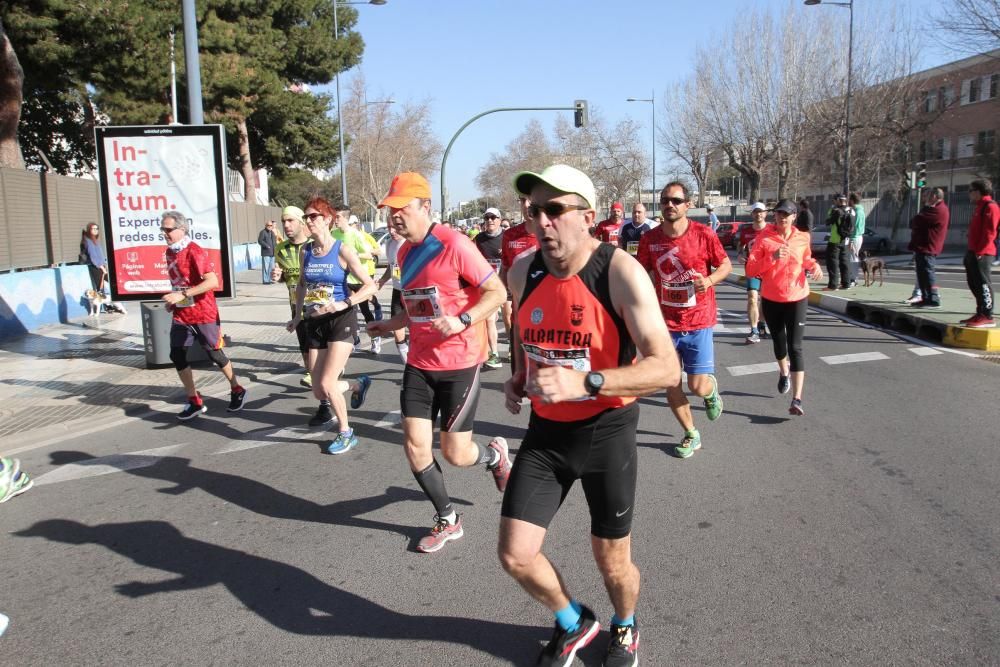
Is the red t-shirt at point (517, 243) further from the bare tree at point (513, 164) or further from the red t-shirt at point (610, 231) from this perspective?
the bare tree at point (513, 164)

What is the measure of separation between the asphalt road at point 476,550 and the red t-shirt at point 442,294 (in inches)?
39.6

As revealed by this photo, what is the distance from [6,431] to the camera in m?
7.01

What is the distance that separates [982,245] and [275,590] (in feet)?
33.1

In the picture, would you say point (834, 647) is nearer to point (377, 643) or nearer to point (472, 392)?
point (377, 643)

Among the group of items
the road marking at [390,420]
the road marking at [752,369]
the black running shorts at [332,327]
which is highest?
the black running shorts at [332,327]

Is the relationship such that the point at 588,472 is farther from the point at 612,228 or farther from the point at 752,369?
the point at 612,228

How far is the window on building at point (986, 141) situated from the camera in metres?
40.8

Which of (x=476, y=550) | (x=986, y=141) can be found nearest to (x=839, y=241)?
(x=476, y=550)

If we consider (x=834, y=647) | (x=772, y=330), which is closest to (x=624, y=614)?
(x=834, y=647)

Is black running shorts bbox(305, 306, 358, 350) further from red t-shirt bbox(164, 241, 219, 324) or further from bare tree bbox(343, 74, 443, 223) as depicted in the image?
bare tree bbox(343, 74, 443, 223)

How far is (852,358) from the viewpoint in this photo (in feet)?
31.6

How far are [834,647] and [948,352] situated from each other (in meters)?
8.05

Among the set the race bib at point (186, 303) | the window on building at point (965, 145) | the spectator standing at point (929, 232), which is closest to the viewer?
the race bib at point (186, 303)

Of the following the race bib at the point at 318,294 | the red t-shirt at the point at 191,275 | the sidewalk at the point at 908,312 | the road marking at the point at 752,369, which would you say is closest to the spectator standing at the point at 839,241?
the sidewalk at the point at 908,312
